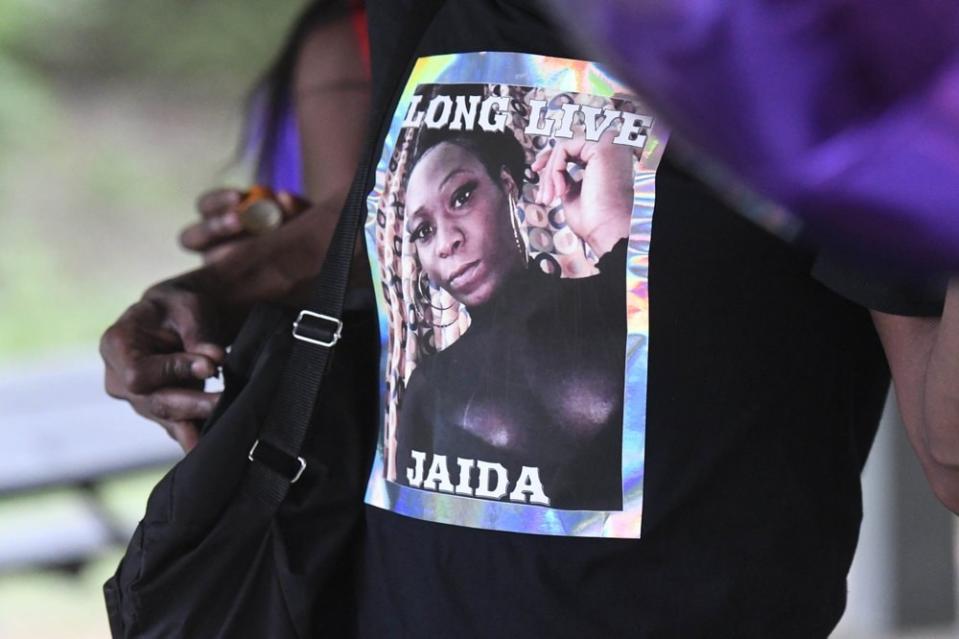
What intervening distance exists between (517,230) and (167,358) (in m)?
0.50

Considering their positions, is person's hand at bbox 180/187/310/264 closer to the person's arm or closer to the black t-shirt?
the black t-shirt

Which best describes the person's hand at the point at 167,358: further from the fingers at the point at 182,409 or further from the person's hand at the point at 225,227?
the person's hand at the point at 225,227

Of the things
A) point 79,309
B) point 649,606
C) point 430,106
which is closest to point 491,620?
point 649,606

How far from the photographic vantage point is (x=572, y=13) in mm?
273

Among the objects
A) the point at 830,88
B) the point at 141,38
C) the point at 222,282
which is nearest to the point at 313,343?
the point at 222,282

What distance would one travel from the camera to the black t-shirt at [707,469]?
2.86 ft

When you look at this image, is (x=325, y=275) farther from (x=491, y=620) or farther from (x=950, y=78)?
(x=950, y=78)

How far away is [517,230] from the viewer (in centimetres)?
92

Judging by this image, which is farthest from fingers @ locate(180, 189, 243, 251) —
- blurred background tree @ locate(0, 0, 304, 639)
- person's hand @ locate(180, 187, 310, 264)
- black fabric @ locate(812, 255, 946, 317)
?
blurred background tree @ locate(0, 0, 304, 639)

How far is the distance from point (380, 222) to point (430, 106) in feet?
0.35

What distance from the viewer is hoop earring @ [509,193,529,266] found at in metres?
0.92

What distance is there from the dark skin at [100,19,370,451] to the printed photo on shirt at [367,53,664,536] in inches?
10.9

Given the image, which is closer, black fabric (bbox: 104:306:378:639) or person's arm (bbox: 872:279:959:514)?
person's arm (bbox: 872:279:959:514)

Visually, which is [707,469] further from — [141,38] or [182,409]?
[141,38]
